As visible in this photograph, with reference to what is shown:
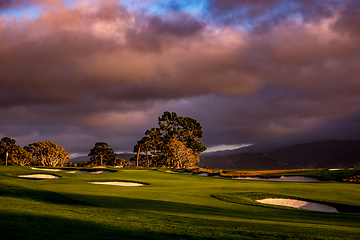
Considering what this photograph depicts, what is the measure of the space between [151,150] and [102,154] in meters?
14.8

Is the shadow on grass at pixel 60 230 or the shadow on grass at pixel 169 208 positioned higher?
the shadow on grass at pixel 60 230

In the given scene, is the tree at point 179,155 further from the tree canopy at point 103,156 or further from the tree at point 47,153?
the tree at point 47,153

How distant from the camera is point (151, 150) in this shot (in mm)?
74812

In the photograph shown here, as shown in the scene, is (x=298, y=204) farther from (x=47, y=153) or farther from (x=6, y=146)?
(x=6, y=146)

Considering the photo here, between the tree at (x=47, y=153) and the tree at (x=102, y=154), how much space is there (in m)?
11.5

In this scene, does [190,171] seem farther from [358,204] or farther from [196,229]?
[196,229]

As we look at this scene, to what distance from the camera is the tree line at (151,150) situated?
217 feet

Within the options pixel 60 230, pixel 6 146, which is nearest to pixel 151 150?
pixel 6 146

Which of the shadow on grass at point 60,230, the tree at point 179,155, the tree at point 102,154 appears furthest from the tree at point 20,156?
the shadow on grass at point 60,230

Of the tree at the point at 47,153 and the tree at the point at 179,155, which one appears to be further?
the tree at the point at 47,153

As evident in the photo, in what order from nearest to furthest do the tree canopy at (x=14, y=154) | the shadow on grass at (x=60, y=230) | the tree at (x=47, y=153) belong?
1. the shadow on grass at (x=60, y=230)
2. the tree canopy at (x=14, y=154)
3. the tree at (x=47, y=153)

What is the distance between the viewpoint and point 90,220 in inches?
349

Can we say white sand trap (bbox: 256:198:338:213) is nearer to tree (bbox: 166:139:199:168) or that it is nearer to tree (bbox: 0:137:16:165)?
tree (bbox: 166:139:199:168)

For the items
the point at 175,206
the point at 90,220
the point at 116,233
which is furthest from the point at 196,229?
the point at 175,206
